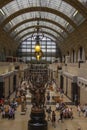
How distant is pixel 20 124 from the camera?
23109 millimetres

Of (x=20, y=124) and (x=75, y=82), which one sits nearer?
(x=20, y=124)

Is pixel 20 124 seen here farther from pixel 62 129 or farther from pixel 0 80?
pixel 0 80

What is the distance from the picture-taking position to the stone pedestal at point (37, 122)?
62.7ft

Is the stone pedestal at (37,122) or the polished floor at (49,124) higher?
the stone pedestal at (37,122)

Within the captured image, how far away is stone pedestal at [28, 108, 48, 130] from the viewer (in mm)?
19123

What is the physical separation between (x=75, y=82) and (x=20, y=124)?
42.8 feet

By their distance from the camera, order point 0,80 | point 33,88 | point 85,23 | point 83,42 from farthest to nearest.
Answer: point 83,42 → point 85,23 → point 0,80 → point 33,88

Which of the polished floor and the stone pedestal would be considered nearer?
the stone pedestal

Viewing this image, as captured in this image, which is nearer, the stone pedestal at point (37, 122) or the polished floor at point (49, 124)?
the stone pedestal at point (37, 122)

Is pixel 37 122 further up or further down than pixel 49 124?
further up

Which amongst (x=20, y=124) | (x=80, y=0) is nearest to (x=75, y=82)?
(x=80, y=0)

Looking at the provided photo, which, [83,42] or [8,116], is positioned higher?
[83,42]

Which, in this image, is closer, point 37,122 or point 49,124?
point 37,122

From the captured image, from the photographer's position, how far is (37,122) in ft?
64.4
